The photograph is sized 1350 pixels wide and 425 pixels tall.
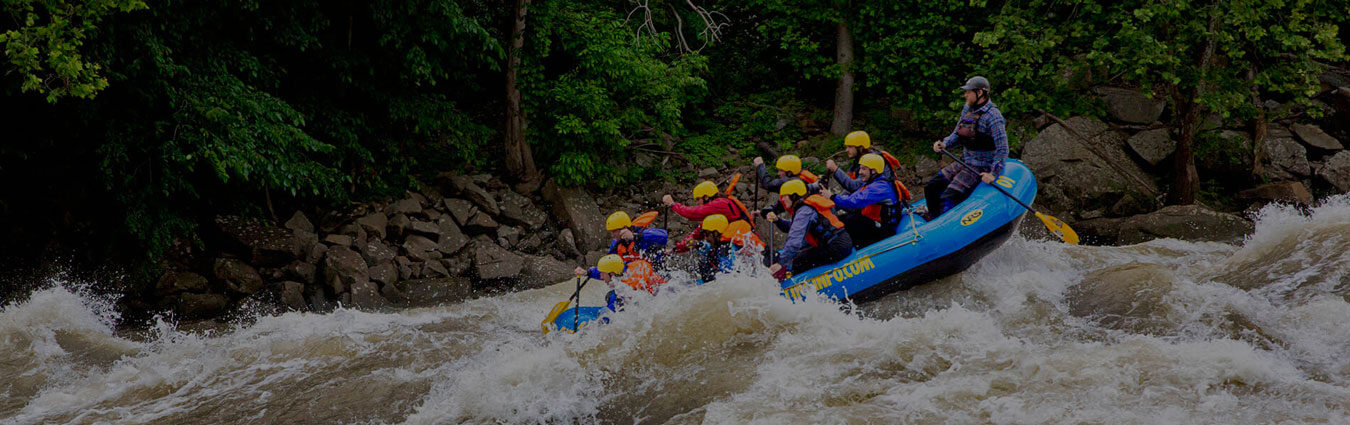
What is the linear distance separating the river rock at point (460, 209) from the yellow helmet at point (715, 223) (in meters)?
5.11

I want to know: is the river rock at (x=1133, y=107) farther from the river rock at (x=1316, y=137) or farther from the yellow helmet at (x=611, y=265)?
the yellow helmet at (x=611, y=265)

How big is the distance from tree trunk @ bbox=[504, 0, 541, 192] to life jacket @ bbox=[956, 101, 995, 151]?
621 cm

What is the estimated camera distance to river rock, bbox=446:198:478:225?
11.6m

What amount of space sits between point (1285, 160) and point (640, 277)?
424 inches

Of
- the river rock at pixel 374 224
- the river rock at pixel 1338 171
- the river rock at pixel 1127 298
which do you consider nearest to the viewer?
the river rock at pixel 1127 298

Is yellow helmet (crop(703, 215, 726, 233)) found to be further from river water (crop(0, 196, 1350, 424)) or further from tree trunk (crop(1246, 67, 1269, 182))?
tree trunk (crop(1246, 67, 1269, 182))

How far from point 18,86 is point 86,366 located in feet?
9.94

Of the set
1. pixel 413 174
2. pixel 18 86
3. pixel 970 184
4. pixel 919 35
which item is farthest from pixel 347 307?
pixel 919 35

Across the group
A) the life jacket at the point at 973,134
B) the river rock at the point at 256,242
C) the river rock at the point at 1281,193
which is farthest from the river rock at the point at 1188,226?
the river rock at the point at 256,242

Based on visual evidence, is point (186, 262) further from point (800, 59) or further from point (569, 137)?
point (800, 59)

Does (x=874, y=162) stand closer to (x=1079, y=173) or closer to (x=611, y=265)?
(x=611, y=265)

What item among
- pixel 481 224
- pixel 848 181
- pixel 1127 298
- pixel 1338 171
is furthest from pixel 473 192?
pixel 1338 171

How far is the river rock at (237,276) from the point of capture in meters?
9.85

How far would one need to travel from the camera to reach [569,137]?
12.3 metres
